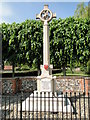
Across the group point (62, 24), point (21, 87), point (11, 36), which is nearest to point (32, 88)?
point (21, 87)

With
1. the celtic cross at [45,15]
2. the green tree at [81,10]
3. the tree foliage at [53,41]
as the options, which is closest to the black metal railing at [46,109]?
the celtic cross at [45,15]

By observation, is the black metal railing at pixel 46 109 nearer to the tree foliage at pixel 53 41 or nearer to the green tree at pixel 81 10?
the tree foliage at pixel 53 41

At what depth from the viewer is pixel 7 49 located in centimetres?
1611

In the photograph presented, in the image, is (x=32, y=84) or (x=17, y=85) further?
(x=32, y=84)

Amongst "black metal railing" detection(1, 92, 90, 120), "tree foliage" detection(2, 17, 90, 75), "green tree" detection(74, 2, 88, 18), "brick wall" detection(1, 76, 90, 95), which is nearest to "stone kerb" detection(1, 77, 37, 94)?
"brick wall" detection(1, 76, 90, 95)

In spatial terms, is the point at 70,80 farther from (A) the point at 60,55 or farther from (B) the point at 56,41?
(B) the point at 56,41

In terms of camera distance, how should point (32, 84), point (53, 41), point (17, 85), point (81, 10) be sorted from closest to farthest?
point (17, 85)
point (32, 84)
point (53, 41)
point (81, 10)

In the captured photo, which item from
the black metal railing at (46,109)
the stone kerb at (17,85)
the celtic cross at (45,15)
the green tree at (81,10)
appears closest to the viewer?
the black metal railing at (46,109)

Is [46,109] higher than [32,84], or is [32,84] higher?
[32,84]

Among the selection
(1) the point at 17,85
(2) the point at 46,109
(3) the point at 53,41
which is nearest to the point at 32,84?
(1) the point at 17,85

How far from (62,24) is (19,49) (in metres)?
5.72

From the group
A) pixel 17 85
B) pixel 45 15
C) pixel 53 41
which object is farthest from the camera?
pixel 53 41

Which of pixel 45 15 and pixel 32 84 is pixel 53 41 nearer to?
pixel 32 84

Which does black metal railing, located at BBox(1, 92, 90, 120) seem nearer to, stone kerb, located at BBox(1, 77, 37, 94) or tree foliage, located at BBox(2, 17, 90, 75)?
stone kerb, located at BBox(1, 77, 37, 94)
